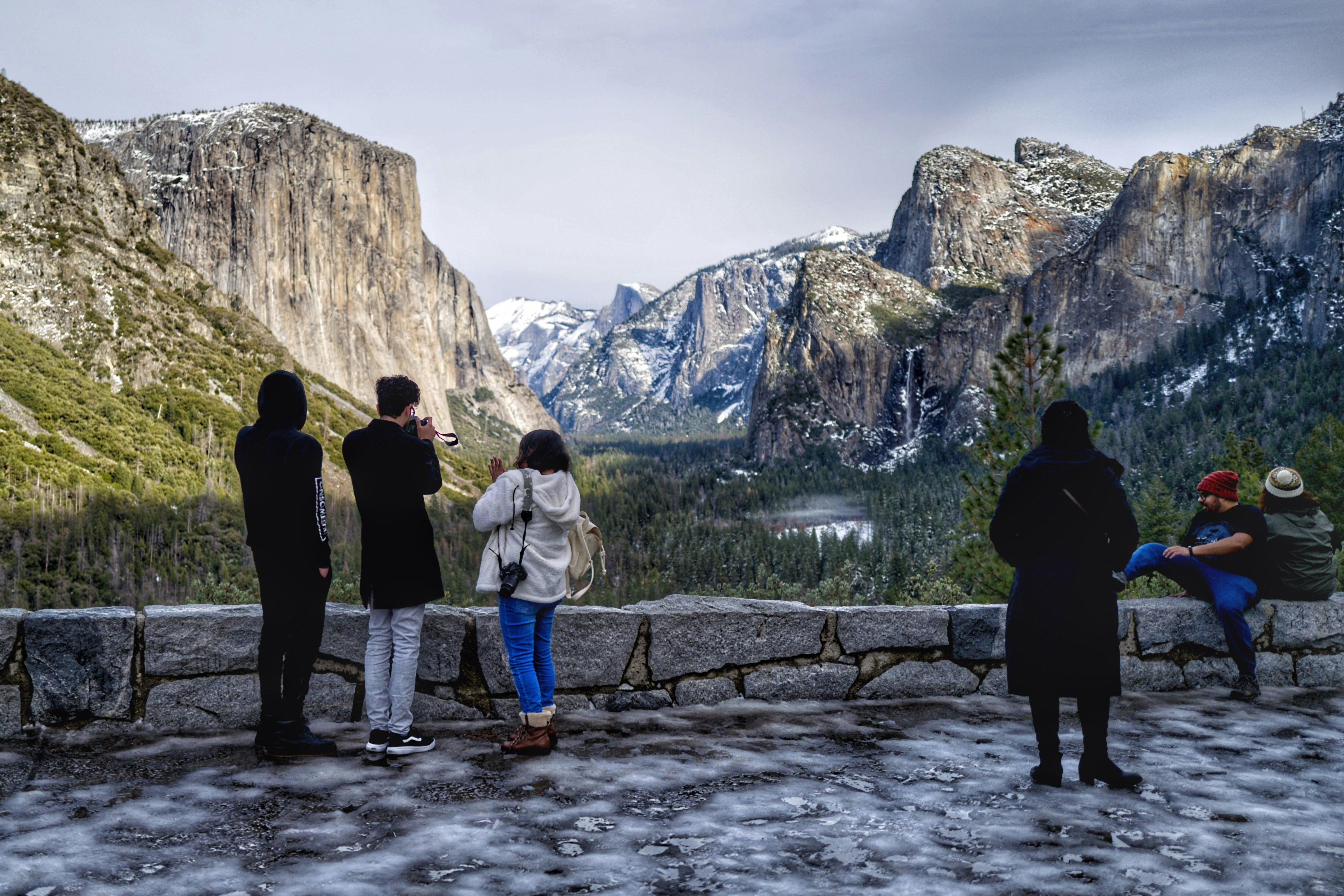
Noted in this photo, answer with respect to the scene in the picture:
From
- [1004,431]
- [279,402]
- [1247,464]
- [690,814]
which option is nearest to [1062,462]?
[690,814]

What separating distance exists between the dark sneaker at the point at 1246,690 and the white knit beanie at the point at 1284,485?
1531mm

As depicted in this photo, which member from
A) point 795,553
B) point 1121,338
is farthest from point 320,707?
point 1121,338

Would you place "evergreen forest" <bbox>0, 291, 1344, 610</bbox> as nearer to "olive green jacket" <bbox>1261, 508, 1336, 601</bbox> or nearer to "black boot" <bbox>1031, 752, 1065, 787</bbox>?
"olive green jacket" <bbox>1261, 508, 1336, 601</bbox>

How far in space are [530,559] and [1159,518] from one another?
1889 inches

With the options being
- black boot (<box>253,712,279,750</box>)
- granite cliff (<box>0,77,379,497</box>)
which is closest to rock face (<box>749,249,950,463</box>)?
granite cliff (<box>0,77,379,497</box>)

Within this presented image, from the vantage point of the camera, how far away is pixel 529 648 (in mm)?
5484

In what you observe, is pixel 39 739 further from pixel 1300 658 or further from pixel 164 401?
pixel 164 401

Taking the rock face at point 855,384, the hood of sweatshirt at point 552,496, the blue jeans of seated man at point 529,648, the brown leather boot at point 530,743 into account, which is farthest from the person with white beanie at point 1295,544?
the rock face at point 855,384

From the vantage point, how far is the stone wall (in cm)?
557

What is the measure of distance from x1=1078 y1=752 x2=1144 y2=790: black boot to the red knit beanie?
10.5 feet

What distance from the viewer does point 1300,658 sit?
24.3ft

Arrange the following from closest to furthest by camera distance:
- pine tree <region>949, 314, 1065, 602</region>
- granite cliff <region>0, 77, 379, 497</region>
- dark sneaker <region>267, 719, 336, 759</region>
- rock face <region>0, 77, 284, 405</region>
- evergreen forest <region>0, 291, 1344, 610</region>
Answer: dark sneaker <region>267, 719, 336, 759</region>
pine tree <region>949, 314, 1065, 602</region>
evergreen forest <region>0, 291, 1344, 610</region>
granite cliff <region>0, 77, 379, 497</region>
rock face <region>0, 77, 284, 405</region>

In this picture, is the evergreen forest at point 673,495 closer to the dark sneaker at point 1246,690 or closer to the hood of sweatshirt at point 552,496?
the dark sneaker at point 1246,690

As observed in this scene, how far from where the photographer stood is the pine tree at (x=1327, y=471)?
3169 cm
